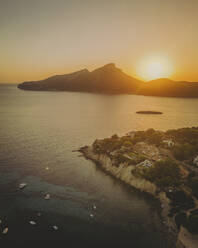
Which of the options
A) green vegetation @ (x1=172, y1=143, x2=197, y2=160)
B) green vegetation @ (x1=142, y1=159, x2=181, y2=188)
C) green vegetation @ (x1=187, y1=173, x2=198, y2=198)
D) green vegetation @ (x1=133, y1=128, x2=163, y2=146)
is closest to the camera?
green vegetation @ (x1=187, y1=173, x2=198, y2=198)

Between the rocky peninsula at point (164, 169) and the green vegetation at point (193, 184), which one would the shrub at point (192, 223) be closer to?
the rocky peninsula at point (164, 169)

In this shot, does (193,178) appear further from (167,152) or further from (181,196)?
(167,152)

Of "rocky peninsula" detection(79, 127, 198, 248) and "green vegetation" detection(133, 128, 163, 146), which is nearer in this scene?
"rocky peninsula" detection(79, 127, 198, 248)

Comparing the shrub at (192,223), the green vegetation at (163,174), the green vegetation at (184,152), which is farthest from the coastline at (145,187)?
the green vegetation at (184,152)

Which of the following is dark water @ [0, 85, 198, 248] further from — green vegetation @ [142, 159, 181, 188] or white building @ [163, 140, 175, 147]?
white building @ [163, 140, 175, 147]

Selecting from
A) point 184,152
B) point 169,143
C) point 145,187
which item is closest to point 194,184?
point 145,187

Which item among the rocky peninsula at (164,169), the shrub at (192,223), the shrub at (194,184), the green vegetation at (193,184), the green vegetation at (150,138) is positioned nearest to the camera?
the shrub at (192,223)

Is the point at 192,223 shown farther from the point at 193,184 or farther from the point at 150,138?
the point at 150,138

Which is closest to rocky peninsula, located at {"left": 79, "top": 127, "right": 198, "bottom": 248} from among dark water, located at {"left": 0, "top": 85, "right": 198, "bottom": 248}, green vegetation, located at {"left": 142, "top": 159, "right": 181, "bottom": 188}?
green vegetation, located at {"left": 142, "top": 159, "right": 181, "bottom": 188}

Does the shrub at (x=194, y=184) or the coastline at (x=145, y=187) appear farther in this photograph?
the shrub at (x=194, y=184)
